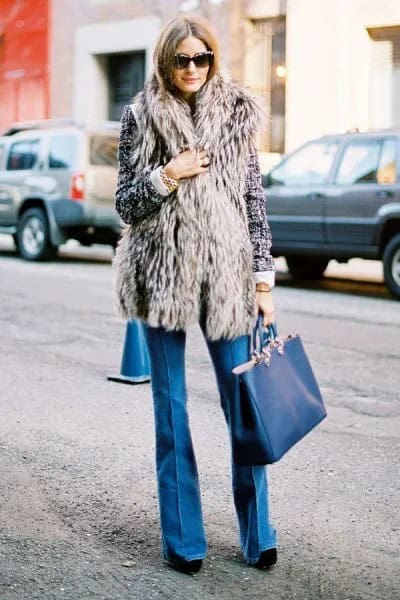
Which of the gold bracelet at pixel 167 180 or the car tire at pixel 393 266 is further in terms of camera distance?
the car tire at pixel 393 266

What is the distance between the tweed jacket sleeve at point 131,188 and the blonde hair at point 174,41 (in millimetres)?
193

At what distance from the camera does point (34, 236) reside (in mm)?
15461

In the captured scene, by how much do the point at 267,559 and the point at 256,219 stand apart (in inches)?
45.7

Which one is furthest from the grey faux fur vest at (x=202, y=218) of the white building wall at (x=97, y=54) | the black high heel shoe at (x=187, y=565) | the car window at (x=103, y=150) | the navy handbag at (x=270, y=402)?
the white building wall at (x=97, y=54)

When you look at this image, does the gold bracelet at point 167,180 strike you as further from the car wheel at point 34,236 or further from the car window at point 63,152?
the car wheel at point 34,236

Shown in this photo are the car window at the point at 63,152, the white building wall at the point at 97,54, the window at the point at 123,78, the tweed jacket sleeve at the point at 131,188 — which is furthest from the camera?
the window at the point at 123,78

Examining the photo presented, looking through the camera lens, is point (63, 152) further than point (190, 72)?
Yes

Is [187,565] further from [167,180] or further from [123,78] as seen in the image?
[123,78]

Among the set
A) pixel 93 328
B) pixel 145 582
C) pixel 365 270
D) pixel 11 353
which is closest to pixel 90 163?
pixel 365 270

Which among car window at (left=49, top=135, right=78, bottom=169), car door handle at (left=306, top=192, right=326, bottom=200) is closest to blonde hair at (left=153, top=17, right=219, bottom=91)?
car door handle at (left=306, top=192, right=326, bottom=200)

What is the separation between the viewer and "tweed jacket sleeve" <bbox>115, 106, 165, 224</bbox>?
357 centimetres

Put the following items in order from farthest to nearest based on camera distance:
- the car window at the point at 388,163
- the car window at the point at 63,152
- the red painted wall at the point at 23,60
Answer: the red painted wall at the point at 23,60, the car window at the point at 63,152, the car window at the point at 388,163

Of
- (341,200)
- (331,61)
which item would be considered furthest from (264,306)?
(331,61)

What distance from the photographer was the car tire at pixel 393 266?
458 inches
